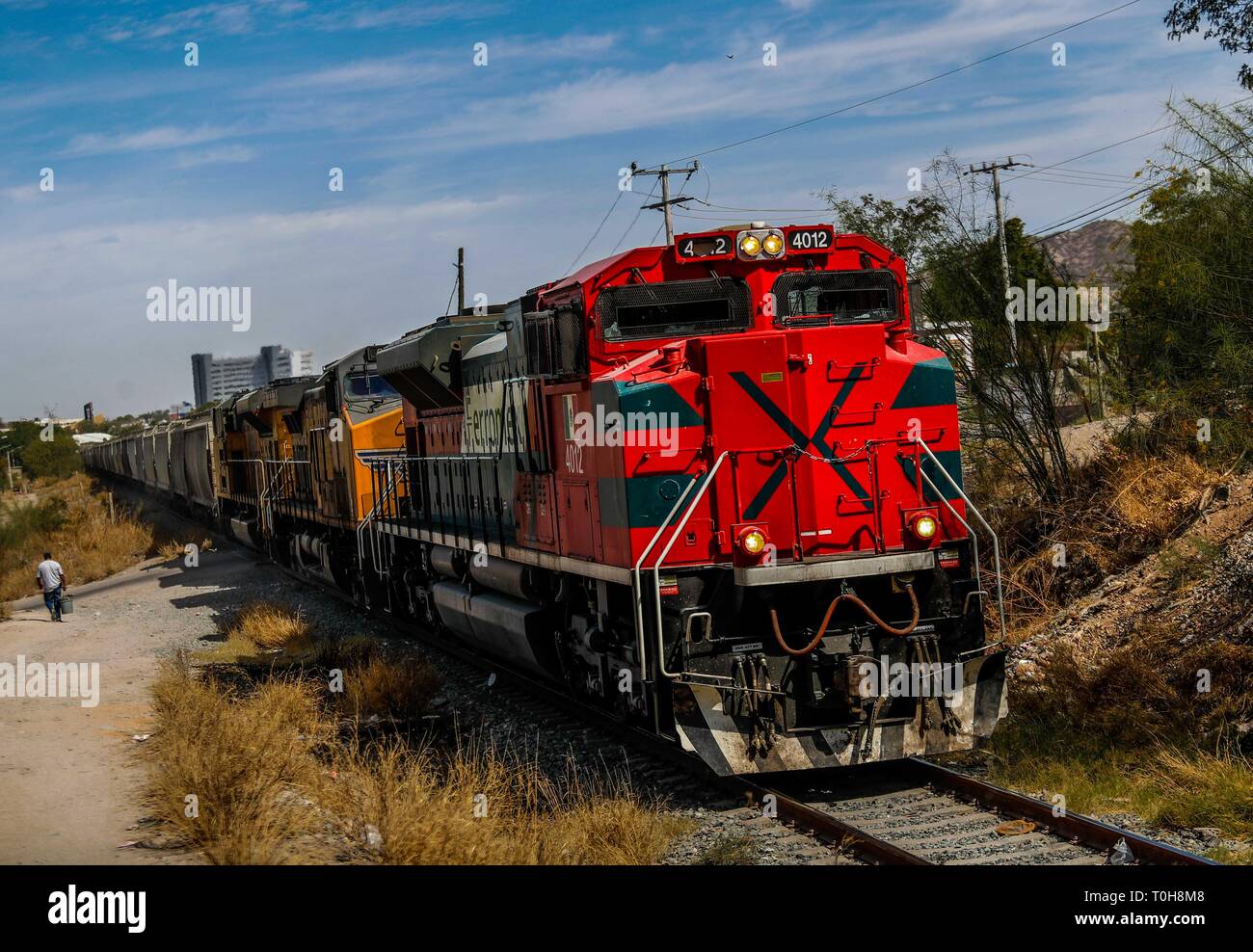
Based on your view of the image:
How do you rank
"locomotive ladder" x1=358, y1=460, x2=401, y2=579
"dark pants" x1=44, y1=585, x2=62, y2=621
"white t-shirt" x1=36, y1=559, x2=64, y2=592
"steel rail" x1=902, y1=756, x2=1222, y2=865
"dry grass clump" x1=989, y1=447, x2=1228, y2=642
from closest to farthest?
"steel rail" x1=902, y1=756, x2=1222, y2=865 → "dry grass clump" x1=989, y1=447, x2=1228, y2=642 → "locomotive ladder" x1=358, y1=460, x2=401, y2=579 → "white t-shirt" x1=36, y1=559, x2=64, y2=592 → "dark pants" x1=44, y1=585, x2=62, y2=621

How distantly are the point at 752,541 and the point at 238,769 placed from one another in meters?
4.04

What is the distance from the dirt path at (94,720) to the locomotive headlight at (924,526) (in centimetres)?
535

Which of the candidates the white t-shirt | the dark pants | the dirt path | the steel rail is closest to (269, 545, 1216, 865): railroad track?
the steel rail

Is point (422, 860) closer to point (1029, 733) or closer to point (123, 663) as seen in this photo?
point (1029, 733)

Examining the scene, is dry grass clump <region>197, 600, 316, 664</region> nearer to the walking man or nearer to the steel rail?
the walking man

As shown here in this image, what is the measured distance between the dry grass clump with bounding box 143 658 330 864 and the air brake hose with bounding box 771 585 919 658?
333 cm

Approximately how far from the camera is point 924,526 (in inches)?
353

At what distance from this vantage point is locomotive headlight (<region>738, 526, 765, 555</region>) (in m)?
8.69

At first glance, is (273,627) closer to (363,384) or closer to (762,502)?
(363,384)

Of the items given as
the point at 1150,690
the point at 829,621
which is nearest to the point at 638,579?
the point at 829,621

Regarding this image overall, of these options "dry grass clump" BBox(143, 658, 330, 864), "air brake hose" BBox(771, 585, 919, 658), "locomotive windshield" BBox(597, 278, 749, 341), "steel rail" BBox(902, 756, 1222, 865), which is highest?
"locomotive windshield" BBox(597, 278, 749, 341)


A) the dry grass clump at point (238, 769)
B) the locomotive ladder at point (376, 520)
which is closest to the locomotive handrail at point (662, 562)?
the dry grass clump at point (238, 769)

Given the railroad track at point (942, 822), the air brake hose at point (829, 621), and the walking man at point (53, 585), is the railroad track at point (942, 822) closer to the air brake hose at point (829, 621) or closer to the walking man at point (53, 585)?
the air brake hose at point (829, 621)
